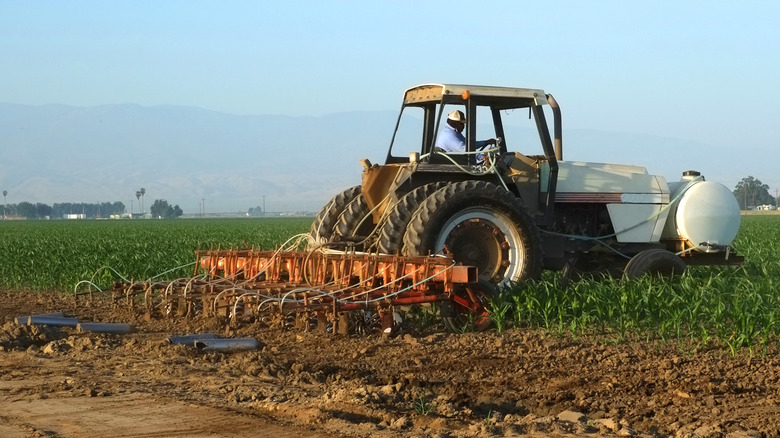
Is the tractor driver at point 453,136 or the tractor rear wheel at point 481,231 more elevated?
the tractor driver at point 453,136

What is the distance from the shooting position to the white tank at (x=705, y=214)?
11.2 m

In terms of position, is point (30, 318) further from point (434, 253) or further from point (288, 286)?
point (434, 253)

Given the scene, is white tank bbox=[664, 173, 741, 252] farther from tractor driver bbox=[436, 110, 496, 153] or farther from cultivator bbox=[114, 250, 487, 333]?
cultivator bbox=[114, 250, 487, 333]

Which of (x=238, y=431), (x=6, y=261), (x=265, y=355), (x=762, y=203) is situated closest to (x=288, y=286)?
(x=265, y=355)

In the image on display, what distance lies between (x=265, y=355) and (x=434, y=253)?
96.8 inches

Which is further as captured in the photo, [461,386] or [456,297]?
[456,297]

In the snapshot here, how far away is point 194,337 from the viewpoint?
812cm

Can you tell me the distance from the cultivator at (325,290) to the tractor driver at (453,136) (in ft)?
5.24

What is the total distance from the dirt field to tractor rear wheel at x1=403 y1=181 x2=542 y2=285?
3.40 feet

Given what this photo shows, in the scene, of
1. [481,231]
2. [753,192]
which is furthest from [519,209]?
[753,192]

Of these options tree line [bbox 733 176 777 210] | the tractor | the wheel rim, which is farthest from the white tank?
tree line [bbox 733 176 777 210]

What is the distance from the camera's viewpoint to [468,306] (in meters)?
8.88

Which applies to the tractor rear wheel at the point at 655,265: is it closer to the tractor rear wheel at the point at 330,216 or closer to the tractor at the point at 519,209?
the tractor at the point at 519,209

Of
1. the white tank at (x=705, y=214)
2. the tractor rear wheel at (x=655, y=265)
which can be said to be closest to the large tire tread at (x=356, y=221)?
the tractor rear wheel at (x=655, y=265)
